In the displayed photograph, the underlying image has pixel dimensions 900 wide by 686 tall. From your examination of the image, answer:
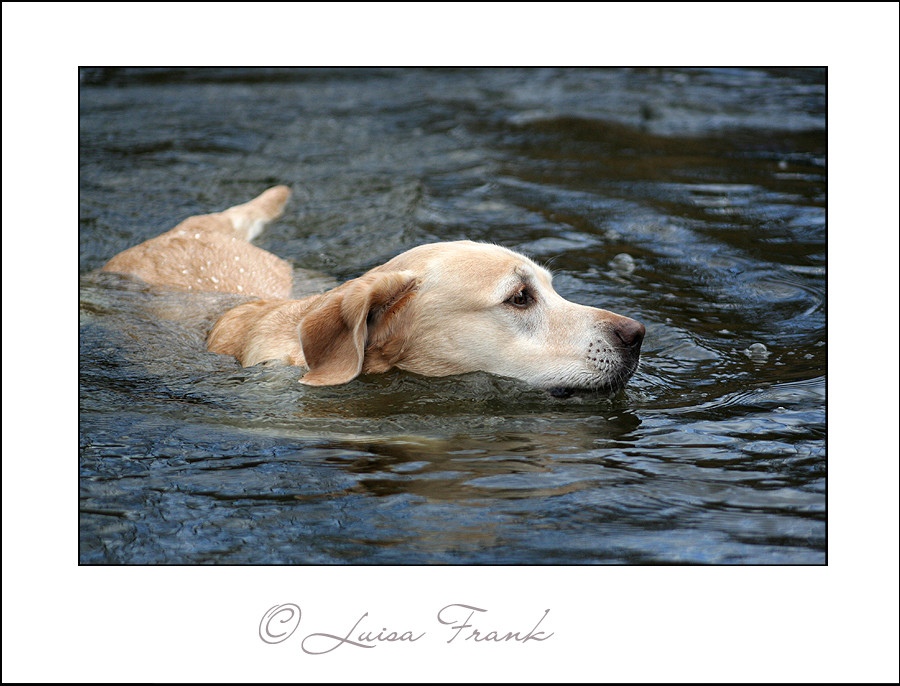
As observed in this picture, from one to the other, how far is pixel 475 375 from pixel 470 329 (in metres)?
0.25

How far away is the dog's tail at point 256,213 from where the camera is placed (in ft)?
26.3

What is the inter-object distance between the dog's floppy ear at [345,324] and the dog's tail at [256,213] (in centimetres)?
328

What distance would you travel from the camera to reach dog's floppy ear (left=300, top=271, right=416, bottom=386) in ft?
16.0

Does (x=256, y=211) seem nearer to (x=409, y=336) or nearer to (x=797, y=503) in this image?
(x=409, y=336)

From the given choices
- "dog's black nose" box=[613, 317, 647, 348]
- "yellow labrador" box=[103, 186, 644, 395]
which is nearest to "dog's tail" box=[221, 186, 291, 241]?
"yellow labrador" box=[103, 186, 644, 395]

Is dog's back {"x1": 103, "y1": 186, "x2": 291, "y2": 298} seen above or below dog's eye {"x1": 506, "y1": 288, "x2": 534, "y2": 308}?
below

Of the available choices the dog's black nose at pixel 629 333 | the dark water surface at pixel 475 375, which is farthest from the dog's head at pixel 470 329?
the dark water surface at pixel 475 375

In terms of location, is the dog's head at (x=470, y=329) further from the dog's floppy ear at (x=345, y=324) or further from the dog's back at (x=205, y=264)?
the dog's back at (x=205, y=264)

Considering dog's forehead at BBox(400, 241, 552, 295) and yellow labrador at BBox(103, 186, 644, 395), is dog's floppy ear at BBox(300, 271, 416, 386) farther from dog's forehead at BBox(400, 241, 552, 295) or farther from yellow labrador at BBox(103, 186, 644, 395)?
dog's forehead at BBox(400, 241, 552, 295)

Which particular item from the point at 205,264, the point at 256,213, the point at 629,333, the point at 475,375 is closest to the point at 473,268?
the point at 475,375

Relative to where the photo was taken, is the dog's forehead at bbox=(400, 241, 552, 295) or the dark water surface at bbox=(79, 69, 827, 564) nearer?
the dark water surface at bbox=(79, 69, 827, 564)

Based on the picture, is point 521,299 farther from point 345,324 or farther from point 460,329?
point 345,324

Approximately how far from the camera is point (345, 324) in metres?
4.93

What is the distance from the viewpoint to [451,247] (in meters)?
5.13
